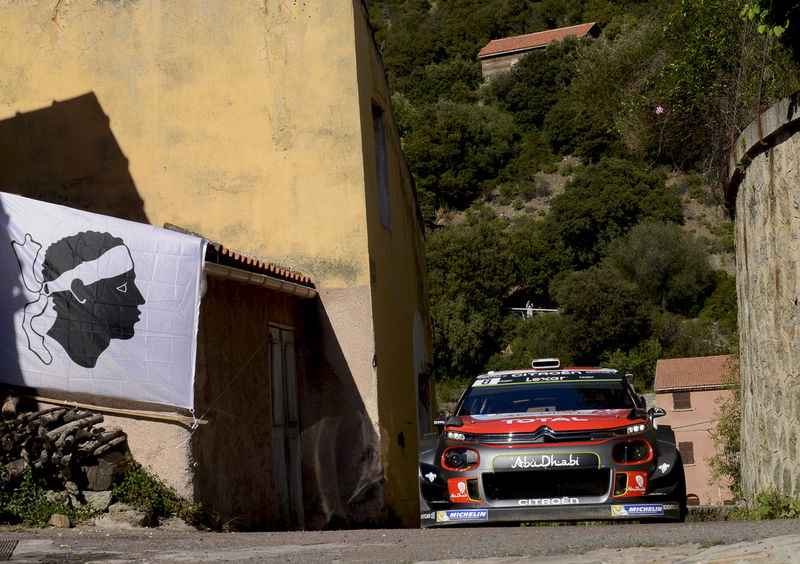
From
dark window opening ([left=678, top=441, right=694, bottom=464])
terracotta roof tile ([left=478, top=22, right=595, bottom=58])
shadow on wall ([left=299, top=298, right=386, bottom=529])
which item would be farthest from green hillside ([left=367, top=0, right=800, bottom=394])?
dark window opening ([left=678, top=441, right=694, bottom=464])

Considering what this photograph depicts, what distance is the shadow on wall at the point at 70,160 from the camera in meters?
13.1

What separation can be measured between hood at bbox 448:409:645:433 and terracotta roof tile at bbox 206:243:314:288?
2.70 meters

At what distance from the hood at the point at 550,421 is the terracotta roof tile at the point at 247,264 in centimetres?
270

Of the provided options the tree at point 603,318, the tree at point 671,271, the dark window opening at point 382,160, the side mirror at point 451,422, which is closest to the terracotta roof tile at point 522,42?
the tree at point 671,271

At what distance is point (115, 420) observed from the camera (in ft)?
29.8

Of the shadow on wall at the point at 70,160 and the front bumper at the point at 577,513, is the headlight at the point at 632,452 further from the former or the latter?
the shadow on wall at the point at 70,160

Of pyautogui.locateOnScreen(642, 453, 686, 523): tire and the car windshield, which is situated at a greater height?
the car windshield

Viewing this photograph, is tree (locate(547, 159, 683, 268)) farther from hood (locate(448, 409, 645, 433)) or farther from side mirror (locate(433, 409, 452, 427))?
hood (locate(448, 409, 645, 433))

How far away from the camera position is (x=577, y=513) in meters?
8.27

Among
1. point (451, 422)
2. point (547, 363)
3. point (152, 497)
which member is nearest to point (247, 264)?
point (152, 497)

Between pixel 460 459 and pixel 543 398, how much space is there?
1.54 m

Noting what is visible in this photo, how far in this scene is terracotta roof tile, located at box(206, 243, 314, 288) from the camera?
9556mm

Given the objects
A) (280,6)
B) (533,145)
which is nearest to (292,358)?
(280,6)

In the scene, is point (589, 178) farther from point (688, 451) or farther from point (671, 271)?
point (688, 451)
